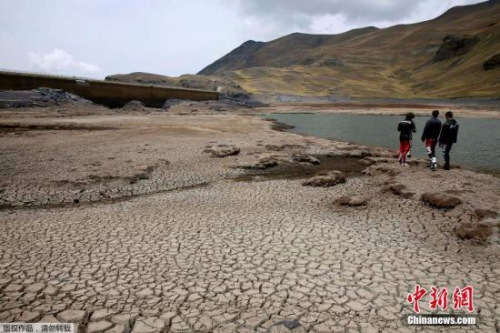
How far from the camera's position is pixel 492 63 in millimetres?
108875

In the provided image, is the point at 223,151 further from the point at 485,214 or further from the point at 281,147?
the point at 485,214

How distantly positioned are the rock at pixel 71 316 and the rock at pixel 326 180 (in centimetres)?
1047

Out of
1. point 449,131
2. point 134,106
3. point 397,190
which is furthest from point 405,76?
point 397,190

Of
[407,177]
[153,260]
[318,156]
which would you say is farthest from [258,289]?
[318,156]

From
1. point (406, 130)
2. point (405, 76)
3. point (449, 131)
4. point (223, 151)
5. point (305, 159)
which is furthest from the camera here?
point (405, 76)

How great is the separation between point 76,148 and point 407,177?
1805 centimetres

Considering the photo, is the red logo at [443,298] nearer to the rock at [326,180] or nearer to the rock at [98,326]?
the rock at [98,326]

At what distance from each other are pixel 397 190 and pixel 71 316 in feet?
36.0

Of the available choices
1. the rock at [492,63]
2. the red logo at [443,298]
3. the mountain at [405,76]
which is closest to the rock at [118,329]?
the red logo at [443,298]

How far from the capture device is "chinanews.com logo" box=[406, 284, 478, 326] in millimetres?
5914

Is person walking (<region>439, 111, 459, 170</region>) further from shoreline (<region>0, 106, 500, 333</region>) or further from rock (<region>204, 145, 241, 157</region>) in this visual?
rock (<region>204, 145, 241, 157</region>)

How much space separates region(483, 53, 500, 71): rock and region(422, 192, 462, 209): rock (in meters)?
123

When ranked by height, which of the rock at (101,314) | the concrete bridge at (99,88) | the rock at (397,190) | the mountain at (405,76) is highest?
the mountain at (405,76)

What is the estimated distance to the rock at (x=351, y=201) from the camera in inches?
462
